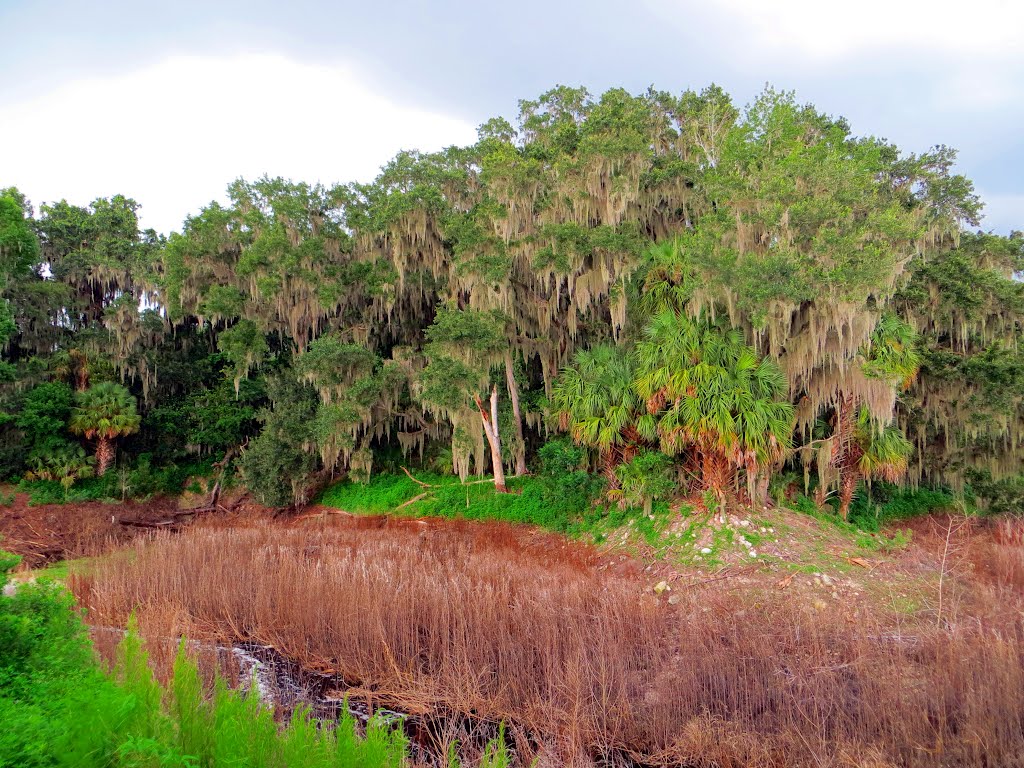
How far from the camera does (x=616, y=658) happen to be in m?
5.91

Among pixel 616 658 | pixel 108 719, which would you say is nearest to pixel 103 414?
pixel 616 658

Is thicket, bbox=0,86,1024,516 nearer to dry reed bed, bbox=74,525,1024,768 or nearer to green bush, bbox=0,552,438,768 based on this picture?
dry reed bed, bbox=74,525,1024,768

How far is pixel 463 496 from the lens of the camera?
16984 mm

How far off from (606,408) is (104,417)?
1764cm

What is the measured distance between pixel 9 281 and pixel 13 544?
934 centimetres

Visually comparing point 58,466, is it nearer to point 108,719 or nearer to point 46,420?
point 46,420

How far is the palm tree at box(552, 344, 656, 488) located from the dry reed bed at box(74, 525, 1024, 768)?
15.4 feet

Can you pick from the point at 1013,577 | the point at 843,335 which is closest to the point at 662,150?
the point at 843,335

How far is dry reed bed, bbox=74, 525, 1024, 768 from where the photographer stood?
469 cm

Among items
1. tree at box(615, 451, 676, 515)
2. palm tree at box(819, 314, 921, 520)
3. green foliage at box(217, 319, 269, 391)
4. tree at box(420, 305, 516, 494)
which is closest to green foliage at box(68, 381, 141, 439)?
green foliage at box(217, 319, 269, 391)

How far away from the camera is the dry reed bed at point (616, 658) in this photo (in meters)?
4.69

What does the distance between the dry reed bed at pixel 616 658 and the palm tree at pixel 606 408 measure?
471 centimetres

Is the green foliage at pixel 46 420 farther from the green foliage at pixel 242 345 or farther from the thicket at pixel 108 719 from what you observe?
the thicket at pixel 108 719

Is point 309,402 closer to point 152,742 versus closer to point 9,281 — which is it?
point 9,281
